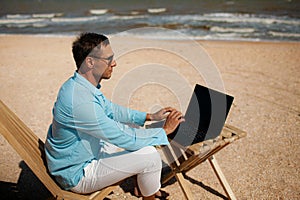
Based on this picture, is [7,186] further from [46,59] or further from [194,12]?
[194,12]

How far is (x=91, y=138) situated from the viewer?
8.46 feet

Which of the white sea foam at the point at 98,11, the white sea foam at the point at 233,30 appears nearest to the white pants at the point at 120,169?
the white sea foam at the point at 233,30

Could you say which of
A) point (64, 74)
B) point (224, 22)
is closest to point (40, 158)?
point (64, 74)

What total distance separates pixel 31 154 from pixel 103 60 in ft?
3.14

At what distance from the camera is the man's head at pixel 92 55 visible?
98.3 inches

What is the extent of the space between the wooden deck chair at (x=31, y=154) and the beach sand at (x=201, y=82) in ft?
3.18

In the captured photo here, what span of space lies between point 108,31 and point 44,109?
904 centimetres

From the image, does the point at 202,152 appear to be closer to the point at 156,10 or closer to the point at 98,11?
the point at 156,10

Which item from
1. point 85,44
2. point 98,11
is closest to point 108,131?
point 85,44

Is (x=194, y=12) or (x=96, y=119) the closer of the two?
(x=96, y=119)

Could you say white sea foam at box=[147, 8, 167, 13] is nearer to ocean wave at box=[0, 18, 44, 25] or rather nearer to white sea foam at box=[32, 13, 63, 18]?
white sea foam at box=[32, 13, 63, 18]

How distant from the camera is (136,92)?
20.6 ft

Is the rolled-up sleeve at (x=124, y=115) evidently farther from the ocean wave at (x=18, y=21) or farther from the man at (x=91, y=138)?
the ocean wave at (x=18, y=21)

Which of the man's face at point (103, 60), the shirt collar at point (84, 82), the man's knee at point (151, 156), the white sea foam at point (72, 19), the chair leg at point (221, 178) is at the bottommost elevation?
the chair leg at point (221, 178)
